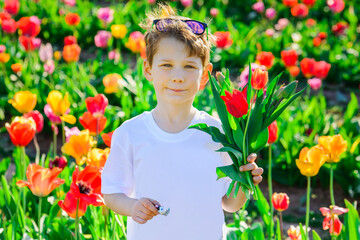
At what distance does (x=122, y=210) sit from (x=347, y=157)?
219 centimetres

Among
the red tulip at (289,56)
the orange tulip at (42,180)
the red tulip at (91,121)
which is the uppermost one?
the red tulip at (289,56)

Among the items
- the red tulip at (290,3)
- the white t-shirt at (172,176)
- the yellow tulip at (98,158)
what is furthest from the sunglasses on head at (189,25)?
the red tulip at (290,3)

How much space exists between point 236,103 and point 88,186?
69cm

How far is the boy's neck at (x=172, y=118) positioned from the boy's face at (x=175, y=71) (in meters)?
0.03

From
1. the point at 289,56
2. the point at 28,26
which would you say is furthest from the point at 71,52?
the point at 289,56

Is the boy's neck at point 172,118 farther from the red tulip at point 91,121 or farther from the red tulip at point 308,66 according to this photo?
the red tulip at point 308,66

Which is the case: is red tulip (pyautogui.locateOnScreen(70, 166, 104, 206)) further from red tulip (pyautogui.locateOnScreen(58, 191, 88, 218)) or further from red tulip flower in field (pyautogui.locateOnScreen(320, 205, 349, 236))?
red tulip flower in field (pyautogui.locateOnScreen(320, 205, 349, 236))

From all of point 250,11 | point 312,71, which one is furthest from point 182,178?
point 250,11

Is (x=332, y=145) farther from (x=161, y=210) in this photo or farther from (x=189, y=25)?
(x=161, y=210)

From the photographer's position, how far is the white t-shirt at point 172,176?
5.75 feet

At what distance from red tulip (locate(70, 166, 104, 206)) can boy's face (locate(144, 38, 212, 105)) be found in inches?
16.3

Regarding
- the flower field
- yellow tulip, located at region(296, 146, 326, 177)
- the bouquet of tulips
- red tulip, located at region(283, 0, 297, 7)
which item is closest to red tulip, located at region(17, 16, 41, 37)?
the flower field

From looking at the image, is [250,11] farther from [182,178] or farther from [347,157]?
[182,178]

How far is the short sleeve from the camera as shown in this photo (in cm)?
181
